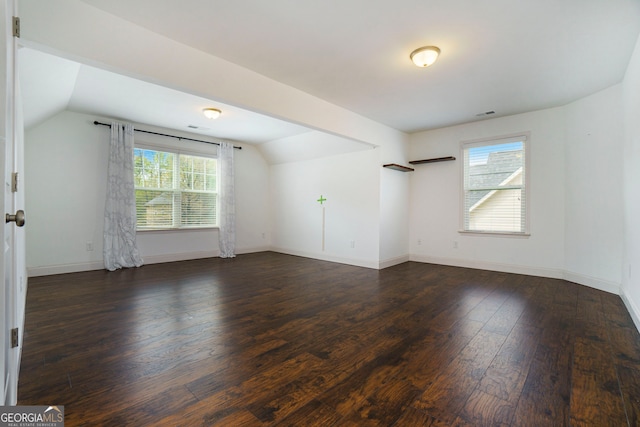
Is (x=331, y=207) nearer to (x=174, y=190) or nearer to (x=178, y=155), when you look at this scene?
(x=174, y=190)

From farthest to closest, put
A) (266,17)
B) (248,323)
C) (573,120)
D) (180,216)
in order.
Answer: (180,216)
(573,120)
(248,323)
(266,17)

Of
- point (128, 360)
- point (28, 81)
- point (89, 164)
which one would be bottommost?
point (128, 360)

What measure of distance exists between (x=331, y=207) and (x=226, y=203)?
2.35m

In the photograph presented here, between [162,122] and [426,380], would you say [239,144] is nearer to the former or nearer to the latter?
[162,122]

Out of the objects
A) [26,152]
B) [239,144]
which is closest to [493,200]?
[239,144]

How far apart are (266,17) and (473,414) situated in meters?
3.05

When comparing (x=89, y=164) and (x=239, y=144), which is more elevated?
(x=239, y=144)

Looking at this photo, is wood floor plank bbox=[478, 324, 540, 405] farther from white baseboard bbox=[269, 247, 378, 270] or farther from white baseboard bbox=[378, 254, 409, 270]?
white baseboard bbox=[269, 247, 378, 270]

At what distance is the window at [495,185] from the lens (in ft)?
15.5

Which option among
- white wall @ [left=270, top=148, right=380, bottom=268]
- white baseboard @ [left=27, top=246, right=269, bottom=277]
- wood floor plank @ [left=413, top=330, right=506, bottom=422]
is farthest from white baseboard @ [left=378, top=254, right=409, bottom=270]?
white baseboard @ [left=27, top=246, right=269, bottom=277]

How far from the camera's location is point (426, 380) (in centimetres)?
180

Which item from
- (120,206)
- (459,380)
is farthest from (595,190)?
(120,206)

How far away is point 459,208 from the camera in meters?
5.35

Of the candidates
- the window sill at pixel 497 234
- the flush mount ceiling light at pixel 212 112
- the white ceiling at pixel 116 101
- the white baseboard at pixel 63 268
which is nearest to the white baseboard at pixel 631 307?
the window sill at pixel 497 234
